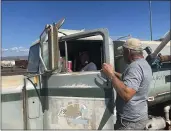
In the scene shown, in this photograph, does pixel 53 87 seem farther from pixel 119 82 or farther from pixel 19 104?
pixel 119 82

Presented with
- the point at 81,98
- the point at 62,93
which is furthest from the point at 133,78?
the point at 62,93

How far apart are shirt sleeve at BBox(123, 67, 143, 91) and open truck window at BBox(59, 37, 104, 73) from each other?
75 cm

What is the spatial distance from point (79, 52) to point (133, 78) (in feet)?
4.75

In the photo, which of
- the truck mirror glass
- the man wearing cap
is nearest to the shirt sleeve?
the man wearing cap

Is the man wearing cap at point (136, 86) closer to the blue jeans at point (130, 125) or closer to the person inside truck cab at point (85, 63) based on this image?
the blue jeans at point (130, 125)

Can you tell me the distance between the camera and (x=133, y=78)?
115 inches

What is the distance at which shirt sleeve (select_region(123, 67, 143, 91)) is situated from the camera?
2.89 meters

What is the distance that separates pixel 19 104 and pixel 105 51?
1.19 m

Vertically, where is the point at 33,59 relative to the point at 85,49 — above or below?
below

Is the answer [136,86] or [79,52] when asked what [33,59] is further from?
[136,86]

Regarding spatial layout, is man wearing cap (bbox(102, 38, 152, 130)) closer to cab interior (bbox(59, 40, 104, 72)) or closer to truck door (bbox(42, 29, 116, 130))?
truck door (bbox(42, 29, 116, 130))

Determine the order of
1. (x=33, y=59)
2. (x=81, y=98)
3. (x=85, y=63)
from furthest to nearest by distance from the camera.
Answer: (x=33, y=59), (x=85, y=63), (x=81, y=98)

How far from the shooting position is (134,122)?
121 inches

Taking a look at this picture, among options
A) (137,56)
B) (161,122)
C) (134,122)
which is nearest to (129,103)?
(134,122)
